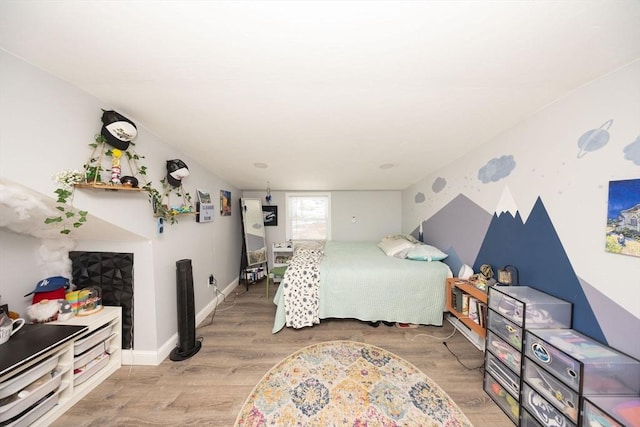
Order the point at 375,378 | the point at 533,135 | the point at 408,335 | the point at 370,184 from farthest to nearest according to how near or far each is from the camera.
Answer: the point at 370,184 < the point at 408,335 < the point at 375,378 < the point at 533,135

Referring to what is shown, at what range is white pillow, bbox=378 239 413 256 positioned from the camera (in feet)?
9.80

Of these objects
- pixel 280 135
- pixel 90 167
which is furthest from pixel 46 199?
pixel 280 135

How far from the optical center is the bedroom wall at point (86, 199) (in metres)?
1.07

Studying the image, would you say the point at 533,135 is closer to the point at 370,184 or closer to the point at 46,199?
the point at 370,184

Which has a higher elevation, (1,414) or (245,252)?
(245,252)

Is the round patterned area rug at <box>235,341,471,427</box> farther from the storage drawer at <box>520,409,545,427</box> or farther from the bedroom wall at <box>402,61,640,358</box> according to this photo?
the bedroom wall at <box>402,61,640,358</box>

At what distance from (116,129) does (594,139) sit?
325 centimetres

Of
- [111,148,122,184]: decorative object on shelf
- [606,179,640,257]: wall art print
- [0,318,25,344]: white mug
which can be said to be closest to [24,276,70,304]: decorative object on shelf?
[0,318,25,344]: white mug

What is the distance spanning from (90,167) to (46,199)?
30 cm

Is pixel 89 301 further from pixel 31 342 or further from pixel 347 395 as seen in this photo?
pixel 347 395

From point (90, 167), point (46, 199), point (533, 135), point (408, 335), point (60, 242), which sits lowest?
point (408, 335)

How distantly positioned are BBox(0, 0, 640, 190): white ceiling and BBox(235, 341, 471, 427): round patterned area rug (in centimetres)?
225

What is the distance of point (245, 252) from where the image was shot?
3896mm

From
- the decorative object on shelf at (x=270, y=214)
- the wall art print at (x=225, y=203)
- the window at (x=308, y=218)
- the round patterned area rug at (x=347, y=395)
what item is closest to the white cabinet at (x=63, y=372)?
the round patterned area rug at (x=347, y=395)
